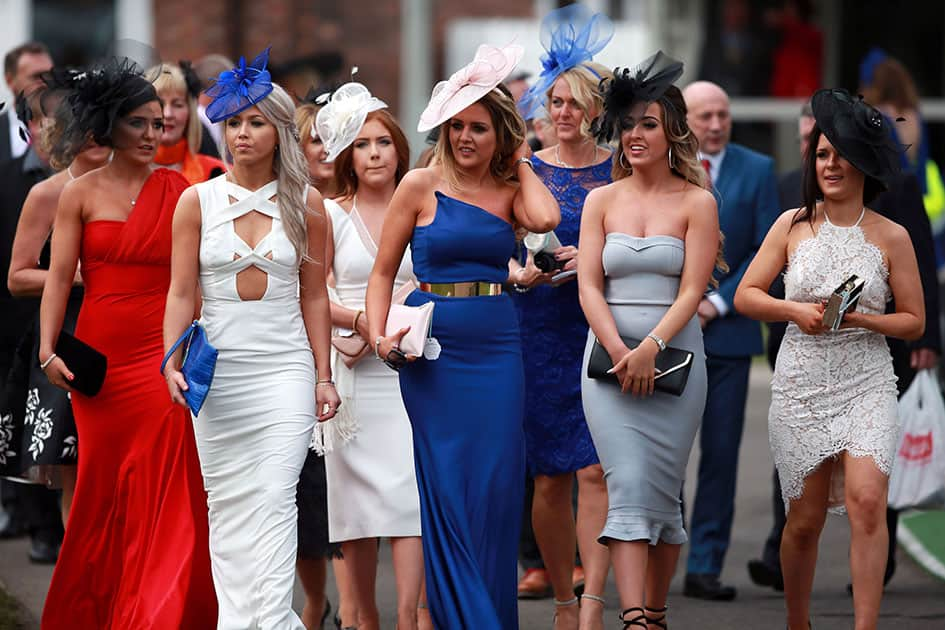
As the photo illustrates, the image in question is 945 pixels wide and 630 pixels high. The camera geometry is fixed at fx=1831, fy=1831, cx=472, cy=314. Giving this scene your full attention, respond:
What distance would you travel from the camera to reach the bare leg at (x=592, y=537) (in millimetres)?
6809

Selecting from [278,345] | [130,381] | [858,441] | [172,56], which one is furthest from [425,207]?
[172,56]

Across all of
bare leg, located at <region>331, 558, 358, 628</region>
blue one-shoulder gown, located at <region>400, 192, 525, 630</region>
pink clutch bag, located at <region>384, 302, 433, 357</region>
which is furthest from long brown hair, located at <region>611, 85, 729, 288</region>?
bare leg, located at <region>331, 558, 358, 628</region>

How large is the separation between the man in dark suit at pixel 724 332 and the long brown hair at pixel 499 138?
1832 mm

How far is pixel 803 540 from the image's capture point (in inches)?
261

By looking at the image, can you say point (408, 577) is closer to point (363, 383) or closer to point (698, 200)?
point (363, 383)

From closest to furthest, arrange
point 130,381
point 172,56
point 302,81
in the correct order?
point 130,381 → point 302,81 → point 172,56

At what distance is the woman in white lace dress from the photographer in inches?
252

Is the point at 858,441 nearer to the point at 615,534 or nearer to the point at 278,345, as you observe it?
the point at 615,534

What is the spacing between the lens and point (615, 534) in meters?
6.50

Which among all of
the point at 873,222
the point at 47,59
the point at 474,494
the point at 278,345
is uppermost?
the point at 47,59

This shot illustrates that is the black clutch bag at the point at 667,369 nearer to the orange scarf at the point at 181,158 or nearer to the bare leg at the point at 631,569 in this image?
the bare leg at the point at 631,569

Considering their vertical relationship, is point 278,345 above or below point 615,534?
above

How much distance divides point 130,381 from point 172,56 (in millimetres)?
9814

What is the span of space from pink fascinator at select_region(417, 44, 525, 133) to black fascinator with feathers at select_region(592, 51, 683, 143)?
1.31 feet
